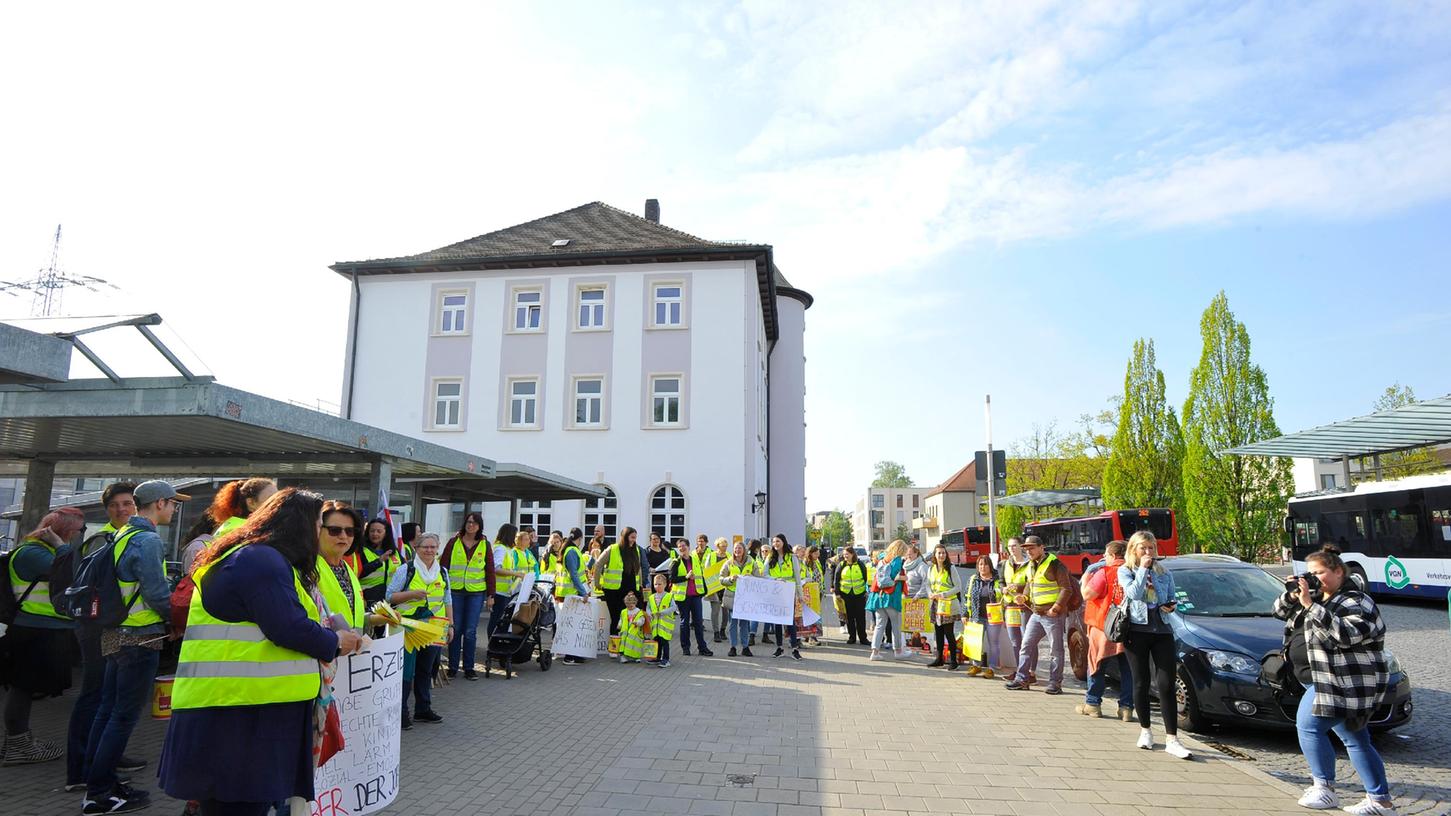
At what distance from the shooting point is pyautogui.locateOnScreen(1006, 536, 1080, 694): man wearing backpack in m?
9.59

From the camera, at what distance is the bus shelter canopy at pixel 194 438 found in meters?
7.57

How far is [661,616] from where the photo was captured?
1189 centimetres

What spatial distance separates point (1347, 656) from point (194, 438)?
39.3 ft

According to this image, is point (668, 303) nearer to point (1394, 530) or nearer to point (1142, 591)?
point (1394, 530)

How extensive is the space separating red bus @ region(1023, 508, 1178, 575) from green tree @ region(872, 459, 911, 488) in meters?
102

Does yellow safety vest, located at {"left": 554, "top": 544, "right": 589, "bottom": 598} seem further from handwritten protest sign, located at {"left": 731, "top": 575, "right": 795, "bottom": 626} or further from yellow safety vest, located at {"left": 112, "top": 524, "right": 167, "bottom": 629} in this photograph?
yellow safety vest, located at {"left": 112, "top": 524, "right": 167, "bottom": 629}

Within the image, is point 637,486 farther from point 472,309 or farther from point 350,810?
point 350,810

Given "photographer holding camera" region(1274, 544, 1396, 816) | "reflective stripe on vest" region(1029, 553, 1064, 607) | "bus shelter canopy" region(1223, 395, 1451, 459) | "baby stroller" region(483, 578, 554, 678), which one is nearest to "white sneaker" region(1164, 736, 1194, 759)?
"photographer holding camera" region(1274, 544, 1396, 816)

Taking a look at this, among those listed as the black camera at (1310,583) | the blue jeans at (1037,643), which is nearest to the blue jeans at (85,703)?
the black camera at (1310,583)

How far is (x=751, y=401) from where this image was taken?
2823cm

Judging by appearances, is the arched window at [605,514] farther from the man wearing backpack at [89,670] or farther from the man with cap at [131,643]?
the man with cap at [131,643]

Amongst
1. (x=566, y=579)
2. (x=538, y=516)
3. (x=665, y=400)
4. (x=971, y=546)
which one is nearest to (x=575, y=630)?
(x=566, y=579)

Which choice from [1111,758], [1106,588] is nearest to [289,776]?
[1111,758]

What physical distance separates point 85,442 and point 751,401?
19847 mm
